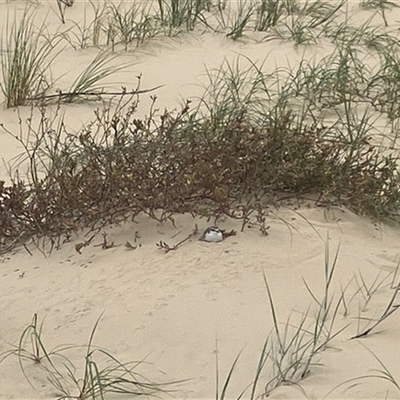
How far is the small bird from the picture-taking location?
3.13 m

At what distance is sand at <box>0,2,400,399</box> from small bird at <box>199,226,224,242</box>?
0.09 feet

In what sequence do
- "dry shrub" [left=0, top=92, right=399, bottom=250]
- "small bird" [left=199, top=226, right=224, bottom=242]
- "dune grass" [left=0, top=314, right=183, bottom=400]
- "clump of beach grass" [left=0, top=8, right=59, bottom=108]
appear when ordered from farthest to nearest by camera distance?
1. "clump of beach grass" [left=0, top=8, right=59, bottom=108]
2. "dry shrub" [left=0, top=92, right=399, bottom=250]
3. "small bird" [left=199, top=226, right=224, bottom=242]
4. "dune grass" [left=0, top=314, right=183, bottom=400]

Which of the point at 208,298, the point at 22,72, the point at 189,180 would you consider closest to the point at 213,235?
the point at 189,180

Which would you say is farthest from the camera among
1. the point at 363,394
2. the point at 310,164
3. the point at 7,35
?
the point at 7,35

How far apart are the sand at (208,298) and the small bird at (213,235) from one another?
1.1 inches

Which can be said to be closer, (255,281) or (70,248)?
(255,281)

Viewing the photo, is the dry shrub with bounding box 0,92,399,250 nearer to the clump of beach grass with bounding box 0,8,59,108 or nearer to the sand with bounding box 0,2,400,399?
the sand with bounding box 0,2,400,399

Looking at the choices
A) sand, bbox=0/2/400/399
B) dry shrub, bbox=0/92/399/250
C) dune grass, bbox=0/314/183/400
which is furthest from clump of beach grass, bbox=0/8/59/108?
dune grass, bbox=0/314/183/400

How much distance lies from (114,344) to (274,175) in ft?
3.73

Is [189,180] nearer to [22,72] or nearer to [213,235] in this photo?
[213,235]

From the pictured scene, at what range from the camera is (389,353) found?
2.48 meters

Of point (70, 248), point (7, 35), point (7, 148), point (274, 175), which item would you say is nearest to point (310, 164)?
point (274, 175)

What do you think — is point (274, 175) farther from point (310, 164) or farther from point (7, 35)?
point (7, 35)

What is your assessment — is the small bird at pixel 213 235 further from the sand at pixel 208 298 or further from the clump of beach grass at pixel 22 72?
the clump of beach grass at pixel 22 72
